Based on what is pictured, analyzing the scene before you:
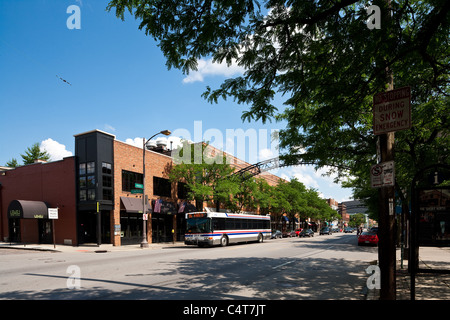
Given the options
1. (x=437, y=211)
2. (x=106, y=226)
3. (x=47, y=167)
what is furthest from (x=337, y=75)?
(x=47, y=167)

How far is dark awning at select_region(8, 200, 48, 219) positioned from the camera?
26469 mm

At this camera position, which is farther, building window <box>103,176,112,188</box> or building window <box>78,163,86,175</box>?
building window <box>78,163,86,175</box>

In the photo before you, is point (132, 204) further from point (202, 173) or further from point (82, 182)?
point (202, 173)

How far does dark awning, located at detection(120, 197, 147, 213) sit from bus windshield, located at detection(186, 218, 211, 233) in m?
5.70

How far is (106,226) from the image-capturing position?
2781 centimetres

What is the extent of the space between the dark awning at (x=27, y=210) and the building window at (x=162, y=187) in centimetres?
1017

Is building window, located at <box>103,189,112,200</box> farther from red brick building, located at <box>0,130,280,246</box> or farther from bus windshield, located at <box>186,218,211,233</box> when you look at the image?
bus windshield, located at <box>186,218,211,233</box>

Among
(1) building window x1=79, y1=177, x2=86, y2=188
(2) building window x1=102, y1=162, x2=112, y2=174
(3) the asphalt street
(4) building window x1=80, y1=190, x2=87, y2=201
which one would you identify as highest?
(2) building window x1=102, y1=162, x2=112, y2=174

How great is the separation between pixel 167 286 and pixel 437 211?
6748 millimetres

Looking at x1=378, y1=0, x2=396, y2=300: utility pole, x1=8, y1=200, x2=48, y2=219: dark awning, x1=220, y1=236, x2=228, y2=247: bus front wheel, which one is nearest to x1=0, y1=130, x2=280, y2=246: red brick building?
x1=8, y1=200, x2=48, y2=219: dark awning

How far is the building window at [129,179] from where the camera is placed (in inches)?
1133

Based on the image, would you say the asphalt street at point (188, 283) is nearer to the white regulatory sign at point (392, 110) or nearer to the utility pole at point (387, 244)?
the utility pole at point (387, 244)

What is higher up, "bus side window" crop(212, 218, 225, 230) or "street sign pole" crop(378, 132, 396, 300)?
"street sign pole" crop(378, 132, 396, 300)

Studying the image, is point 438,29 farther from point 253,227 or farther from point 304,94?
point 253,227
